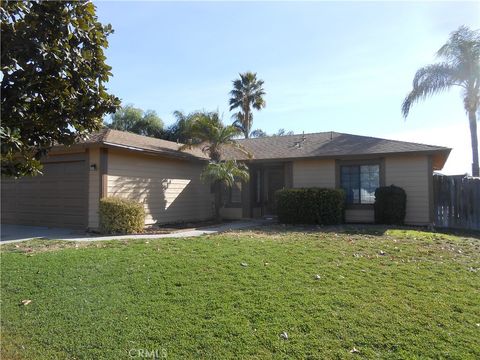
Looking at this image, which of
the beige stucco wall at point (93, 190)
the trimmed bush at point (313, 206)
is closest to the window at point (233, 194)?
the trimmed bush at point (313, 206)

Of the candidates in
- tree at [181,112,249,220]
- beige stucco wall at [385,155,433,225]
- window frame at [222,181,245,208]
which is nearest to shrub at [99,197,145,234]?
tree at [181,112,249,220]

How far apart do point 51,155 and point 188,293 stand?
1009 cm

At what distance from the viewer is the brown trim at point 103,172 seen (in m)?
12.2

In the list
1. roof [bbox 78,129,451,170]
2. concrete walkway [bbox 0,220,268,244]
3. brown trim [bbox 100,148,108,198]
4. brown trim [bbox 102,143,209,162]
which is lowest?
concrete walkway [bbox 0,220,268,244]

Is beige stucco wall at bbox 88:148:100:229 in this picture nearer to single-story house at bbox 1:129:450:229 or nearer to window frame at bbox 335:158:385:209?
single-story house at bbox 1:129:450:229

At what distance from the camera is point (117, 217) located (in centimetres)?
1165

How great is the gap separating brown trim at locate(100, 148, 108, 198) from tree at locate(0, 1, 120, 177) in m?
8.17

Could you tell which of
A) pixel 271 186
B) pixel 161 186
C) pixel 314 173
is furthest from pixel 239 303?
pixel 271 186

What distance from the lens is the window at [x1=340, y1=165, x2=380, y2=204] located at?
15.2m

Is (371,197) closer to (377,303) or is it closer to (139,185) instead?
(139,185)

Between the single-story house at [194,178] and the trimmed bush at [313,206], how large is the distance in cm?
166

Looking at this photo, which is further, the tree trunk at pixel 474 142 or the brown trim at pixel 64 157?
the tree trunk at pixel 474 142

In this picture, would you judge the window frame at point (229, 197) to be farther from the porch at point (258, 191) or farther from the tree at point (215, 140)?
the tree at point (215, 140)

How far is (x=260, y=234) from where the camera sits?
10961 millimetres
